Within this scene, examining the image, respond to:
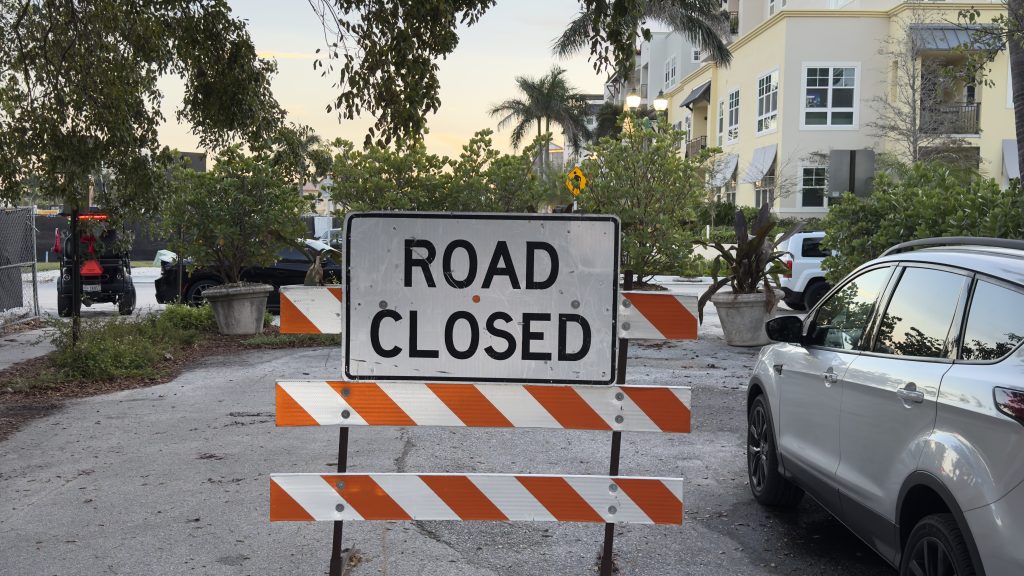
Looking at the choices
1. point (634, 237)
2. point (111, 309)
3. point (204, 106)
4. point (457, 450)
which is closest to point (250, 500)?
point (457, 450)

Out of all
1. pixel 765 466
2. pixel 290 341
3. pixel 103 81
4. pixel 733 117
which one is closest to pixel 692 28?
pixel 733 117

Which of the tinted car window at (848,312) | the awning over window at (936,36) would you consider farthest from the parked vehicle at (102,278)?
the awning over window at (936,36)

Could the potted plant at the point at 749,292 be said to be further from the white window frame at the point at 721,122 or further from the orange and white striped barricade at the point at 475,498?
the white window frame at the point at 721,122

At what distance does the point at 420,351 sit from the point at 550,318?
0.57 m

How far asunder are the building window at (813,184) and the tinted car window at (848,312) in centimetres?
3242

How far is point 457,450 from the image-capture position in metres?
7.77

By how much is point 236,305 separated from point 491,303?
1227 cm

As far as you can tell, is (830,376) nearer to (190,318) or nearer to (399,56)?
(399,56)

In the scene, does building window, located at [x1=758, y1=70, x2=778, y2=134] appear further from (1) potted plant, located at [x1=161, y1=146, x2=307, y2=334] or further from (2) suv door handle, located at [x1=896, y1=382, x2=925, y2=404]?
(2) suv door handle, located at [x1=896, y1=382, x2=925, y2=404]

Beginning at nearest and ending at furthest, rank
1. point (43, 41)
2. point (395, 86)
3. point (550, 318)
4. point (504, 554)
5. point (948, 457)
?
point (948, 457), point (550, 318), point (504, 554), point (395, 86), point (43, 41)

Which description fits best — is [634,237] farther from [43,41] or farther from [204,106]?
[43,41]

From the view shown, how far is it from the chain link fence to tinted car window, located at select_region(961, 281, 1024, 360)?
1618 cm

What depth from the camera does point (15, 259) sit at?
1780cm

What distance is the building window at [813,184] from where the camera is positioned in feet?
120
